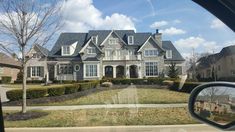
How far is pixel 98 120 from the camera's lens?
716 cm

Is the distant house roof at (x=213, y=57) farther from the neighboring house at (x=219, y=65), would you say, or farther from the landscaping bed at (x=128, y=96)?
the landscaping bed at (x=128, y=96)

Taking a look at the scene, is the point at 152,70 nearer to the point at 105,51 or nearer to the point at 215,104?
the point at 105,51

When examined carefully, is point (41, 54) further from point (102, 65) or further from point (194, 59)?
point (194, 59)

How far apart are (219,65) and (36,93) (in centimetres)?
1183

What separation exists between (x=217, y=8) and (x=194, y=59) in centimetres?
36

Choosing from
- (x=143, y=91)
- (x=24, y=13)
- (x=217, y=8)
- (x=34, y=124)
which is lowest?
(x=34, y=124)

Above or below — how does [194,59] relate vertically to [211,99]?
above

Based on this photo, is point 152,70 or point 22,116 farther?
point 22,116

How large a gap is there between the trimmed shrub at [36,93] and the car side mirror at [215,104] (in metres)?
11.7

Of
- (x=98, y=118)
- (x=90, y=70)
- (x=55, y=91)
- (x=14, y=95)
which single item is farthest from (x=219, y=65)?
(x=14, y=95)

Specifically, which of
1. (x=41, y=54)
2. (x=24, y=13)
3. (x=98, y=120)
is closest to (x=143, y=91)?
(x=98, y=120)

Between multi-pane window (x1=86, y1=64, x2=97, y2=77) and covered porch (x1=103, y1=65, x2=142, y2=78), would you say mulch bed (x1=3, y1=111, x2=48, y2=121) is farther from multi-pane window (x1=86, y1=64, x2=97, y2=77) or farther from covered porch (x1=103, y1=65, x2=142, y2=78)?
covered porch (x1=103, y1=65, x2=142, y2=78)

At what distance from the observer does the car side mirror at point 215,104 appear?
1.15 meters

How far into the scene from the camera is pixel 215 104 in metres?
1.24
